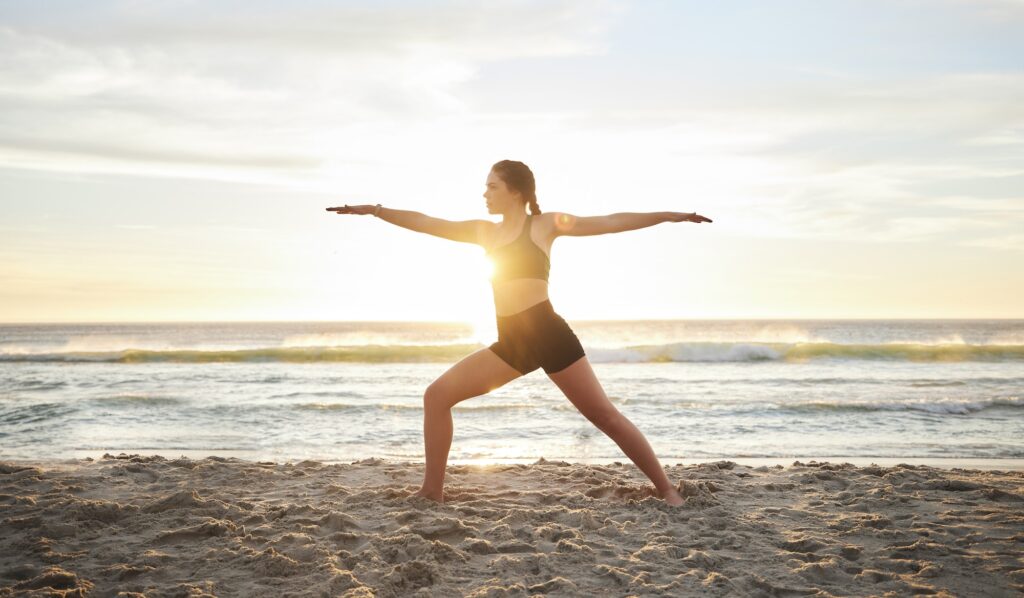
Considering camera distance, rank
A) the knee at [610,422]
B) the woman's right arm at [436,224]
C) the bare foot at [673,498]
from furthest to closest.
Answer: the bare foot at [673,498], the woman's right arm at [436,224], the knee at [610,422]

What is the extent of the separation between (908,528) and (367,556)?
10.0ft

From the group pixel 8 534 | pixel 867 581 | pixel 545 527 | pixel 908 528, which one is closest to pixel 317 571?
pixel 545 527

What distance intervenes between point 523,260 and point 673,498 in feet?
6.09

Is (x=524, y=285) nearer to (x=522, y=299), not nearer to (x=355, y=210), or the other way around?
(x=522, y=299)

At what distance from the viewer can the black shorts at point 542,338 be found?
168 inches

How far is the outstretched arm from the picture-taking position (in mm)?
4148

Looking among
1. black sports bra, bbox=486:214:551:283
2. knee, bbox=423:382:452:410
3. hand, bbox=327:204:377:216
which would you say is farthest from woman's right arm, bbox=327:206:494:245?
knee, bbox=423:382:452:410

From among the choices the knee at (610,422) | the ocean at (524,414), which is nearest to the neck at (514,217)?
the knee at (610,422)

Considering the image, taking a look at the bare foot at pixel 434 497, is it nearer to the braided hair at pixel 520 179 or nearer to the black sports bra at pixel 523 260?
the black sports bra at pixel 523 260

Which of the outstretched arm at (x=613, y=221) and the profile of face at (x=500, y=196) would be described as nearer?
the outstretched arm at (x=613, y=221)

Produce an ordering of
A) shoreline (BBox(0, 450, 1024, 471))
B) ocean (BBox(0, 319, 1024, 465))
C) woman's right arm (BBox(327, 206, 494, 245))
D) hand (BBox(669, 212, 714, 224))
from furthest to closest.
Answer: ocean (BBox(0, 319, 1024, 465)) < shoreline (BBox(0, 450, 1024, 471)) < woman's right arm (BBox(327, 206, 494, 245)) < hand (BBox(669, 212, 714, 224))

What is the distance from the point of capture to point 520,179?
4.35m

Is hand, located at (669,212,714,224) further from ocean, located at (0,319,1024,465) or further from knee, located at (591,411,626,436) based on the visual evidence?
ocean, located at (0,319,1024,465)

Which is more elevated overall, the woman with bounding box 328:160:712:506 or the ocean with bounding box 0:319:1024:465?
the woman with bounding box 328:160:712:506
